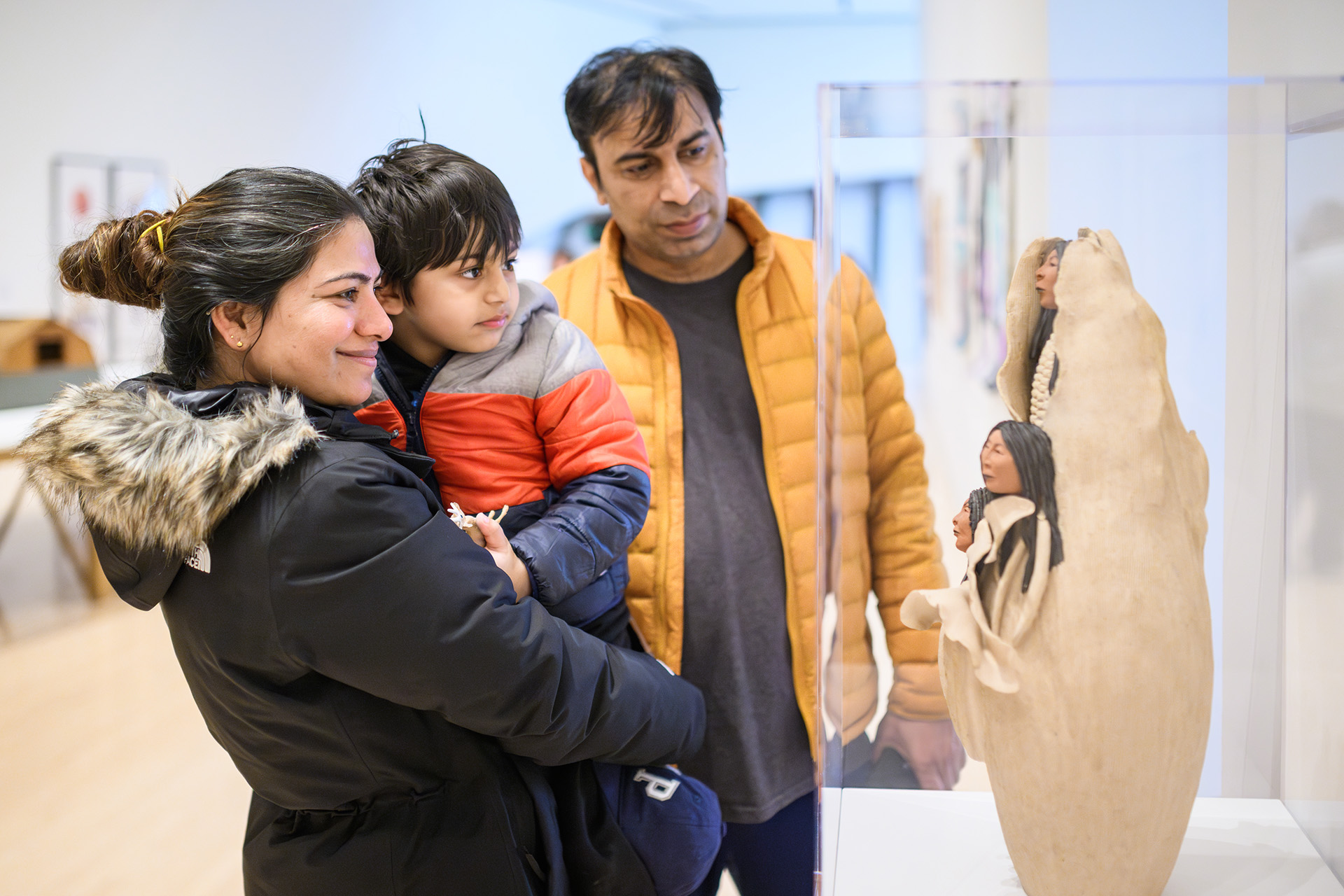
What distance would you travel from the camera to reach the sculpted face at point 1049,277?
84 centimetres

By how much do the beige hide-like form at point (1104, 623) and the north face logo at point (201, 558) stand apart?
68 cm

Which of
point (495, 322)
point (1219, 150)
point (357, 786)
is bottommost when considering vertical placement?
point (357, 786)

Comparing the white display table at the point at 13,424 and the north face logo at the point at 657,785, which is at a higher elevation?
the white display table at the point at 13,424

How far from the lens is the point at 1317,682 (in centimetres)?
88

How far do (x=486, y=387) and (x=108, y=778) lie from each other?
259 centimetres

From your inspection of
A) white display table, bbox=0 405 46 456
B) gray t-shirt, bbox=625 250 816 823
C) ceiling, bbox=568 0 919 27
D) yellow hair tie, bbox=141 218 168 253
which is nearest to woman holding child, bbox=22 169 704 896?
yellow hair tie, bbox=141 218 168 253

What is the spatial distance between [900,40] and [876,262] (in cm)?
706

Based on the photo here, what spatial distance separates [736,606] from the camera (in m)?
1.42

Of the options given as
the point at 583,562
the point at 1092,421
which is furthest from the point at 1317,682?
the point at 583,562

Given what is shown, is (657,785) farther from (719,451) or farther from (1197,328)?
(1197,328)

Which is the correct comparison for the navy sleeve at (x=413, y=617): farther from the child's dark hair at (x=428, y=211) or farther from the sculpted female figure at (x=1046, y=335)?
the sculpted female figure at (x=1046, y=335)

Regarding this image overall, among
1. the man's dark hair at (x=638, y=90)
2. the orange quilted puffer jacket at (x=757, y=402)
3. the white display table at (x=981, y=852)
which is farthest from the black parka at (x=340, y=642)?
the man's dark hair at (x=638, y=90)

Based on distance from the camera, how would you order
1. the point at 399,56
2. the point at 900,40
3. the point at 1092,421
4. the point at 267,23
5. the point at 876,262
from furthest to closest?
1. the point at 900,40
2. the point at 399,56
3. the point at 267,23
4. the point at 876,262
5. the point at 1092,421

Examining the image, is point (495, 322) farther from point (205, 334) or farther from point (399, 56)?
point (399, 56)
